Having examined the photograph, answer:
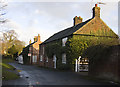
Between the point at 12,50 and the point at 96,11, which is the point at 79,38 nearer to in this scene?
the point at 96,11

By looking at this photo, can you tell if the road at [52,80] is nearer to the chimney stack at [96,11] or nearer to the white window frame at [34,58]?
the chimney stack at [96,11]

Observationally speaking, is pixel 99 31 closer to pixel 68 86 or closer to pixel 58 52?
pixel 58 52

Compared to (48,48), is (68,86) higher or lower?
lower

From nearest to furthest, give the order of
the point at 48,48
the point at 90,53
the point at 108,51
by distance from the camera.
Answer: the point at 108,51 → the point at 90,53 → the point at 48,48

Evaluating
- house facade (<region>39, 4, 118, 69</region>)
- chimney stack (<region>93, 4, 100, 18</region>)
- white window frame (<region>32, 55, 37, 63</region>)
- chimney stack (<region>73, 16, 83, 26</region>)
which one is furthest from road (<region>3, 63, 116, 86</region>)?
white window frame (<region>32, 55, 37, 63</region>)

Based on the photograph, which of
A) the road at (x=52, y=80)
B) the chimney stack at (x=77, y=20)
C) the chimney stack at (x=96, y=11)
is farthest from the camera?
the chimney stack at (x=77, y=20)

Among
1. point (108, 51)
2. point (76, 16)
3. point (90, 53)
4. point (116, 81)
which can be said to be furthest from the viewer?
point (76, 16)

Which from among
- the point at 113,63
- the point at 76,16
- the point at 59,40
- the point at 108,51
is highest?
the point at 76,16

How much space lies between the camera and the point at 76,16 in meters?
26.2

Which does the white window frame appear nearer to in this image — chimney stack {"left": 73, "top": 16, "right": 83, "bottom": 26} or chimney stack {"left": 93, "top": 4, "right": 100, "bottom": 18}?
chimney stack {"left": 73, "top": 16, "right": 83, "bottom": 26}

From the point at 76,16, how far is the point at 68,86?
18.9 meters

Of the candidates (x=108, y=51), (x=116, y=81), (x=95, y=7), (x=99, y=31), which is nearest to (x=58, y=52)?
(x=99, y=31)

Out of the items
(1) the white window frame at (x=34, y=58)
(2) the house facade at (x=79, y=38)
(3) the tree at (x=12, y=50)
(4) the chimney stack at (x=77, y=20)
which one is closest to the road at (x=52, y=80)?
(2) the house facade at (x=79, y=38)

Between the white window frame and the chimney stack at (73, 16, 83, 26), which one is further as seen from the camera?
the white window frame
